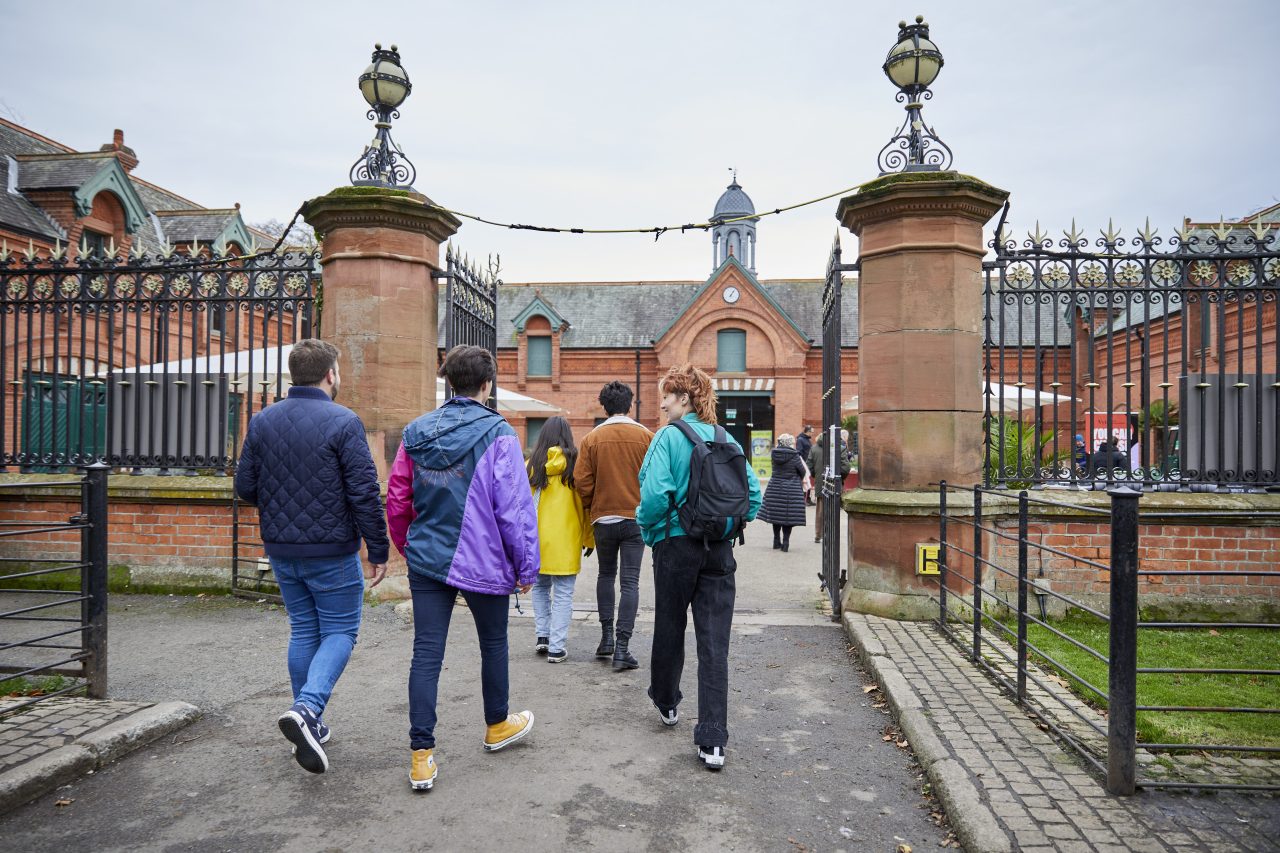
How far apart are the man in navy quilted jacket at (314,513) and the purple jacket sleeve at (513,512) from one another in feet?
1.90

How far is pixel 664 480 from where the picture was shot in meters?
4.06

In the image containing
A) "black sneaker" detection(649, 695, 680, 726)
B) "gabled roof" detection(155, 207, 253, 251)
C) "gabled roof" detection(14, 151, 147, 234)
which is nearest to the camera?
"black sneaker" detection(649, 695, 680, 726)

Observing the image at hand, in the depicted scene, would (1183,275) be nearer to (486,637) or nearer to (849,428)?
(486,637)

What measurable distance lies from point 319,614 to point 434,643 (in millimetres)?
684

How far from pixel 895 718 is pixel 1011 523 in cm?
306

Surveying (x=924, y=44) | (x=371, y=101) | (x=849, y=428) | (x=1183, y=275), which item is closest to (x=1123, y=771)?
(x=1183, y=275)

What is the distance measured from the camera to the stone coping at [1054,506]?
21.7ft

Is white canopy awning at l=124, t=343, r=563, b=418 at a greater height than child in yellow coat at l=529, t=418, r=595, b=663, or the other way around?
white canopy awning at l=124, t=343, r=563, b=418

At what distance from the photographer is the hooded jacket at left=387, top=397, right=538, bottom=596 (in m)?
3.67

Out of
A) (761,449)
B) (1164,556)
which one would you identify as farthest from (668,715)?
(761,449)

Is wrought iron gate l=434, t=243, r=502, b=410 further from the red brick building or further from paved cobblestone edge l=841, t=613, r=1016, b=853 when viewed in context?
the red brick building

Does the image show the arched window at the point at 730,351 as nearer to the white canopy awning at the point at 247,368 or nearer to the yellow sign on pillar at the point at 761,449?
the yellow sign on pillar at the point at 761,449

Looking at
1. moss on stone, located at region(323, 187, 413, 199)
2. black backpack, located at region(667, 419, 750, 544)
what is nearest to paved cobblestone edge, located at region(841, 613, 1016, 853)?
black backpack, located at region(667, 419, 750, 544)

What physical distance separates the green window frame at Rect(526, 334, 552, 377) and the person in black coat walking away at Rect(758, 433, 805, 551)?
19.5 m
